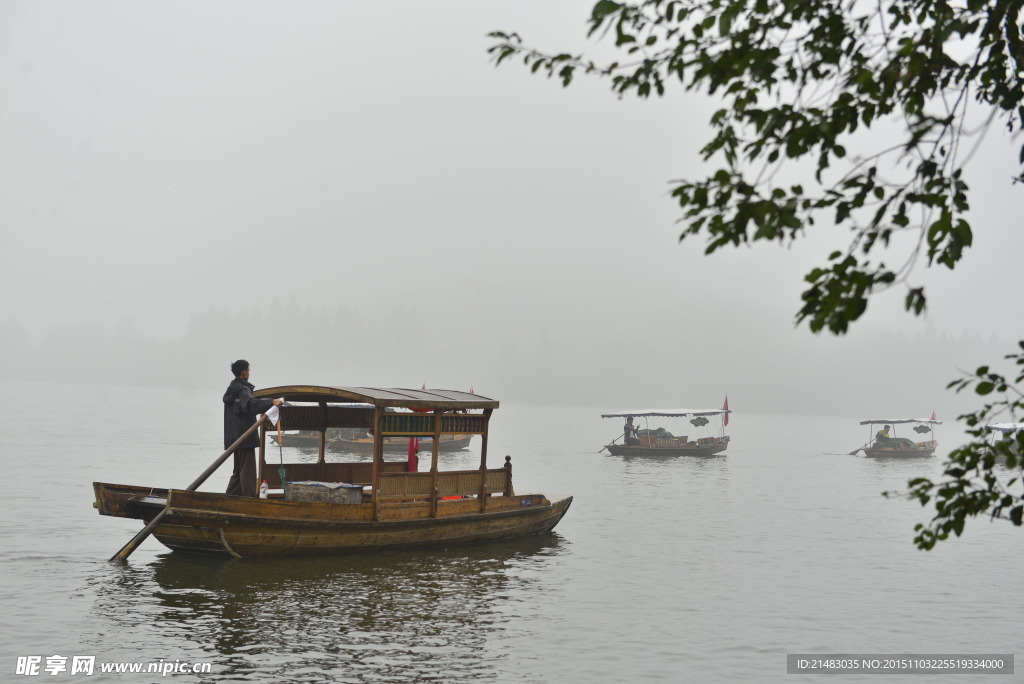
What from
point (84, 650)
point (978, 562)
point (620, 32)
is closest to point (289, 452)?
point (978, 562)

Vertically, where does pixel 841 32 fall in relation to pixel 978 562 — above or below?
above

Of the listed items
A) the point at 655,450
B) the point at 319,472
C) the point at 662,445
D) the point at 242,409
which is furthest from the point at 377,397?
the point at 662,445

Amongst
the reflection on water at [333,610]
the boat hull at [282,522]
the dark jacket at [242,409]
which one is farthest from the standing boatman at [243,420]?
the reflection on water at [333,610]

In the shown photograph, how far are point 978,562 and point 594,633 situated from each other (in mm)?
13816

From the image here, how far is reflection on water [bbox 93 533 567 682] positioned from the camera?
10602 mm

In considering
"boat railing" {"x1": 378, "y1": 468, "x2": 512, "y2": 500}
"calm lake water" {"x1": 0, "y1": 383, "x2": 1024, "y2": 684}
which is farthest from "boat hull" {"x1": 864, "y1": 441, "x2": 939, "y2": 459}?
"boat railing" {"x1": 378, "y1": 468, "x2": 512, "y2": 500}

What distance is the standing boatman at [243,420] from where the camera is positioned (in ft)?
49.7

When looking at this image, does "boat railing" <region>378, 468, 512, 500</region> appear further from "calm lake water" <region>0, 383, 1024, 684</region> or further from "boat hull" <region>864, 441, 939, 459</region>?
"boat hull" <region>864, 441, 939, 459</region>

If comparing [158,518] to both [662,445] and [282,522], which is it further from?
[662,445]

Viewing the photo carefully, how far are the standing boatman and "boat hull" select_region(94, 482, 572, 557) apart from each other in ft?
2.32

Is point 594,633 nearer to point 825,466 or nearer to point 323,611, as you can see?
point 323,611

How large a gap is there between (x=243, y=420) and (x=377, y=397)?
2.31 metres

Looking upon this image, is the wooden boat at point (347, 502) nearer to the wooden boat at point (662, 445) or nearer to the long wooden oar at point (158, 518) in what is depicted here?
the long wooden oar at point (158, 518)

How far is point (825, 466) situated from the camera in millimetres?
62344
